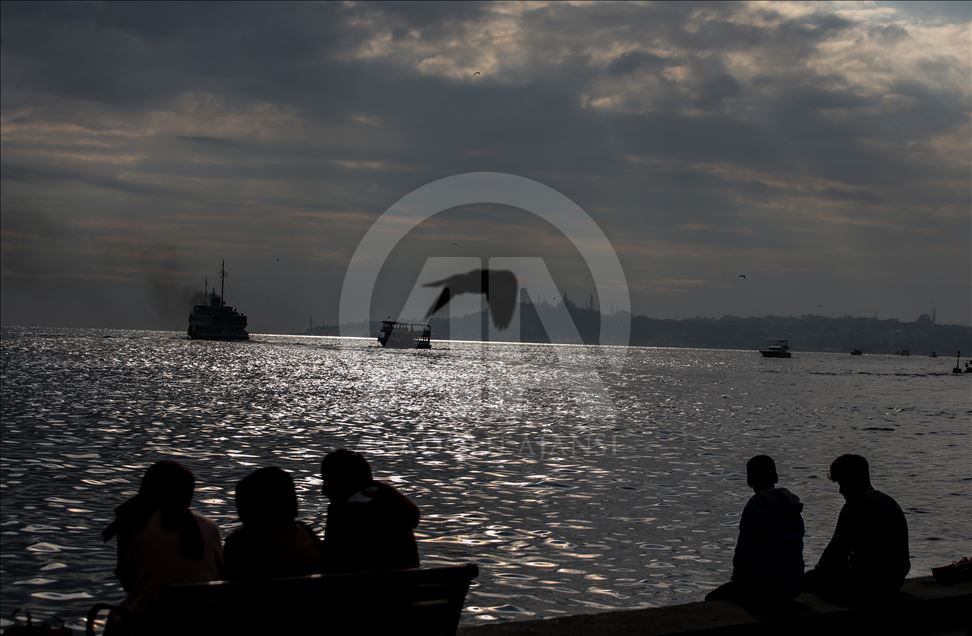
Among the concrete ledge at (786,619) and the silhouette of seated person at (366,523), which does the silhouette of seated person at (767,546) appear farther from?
the silhouette of seated person at (366,523)

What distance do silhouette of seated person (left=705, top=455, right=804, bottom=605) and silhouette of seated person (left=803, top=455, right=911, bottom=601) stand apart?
350 mm

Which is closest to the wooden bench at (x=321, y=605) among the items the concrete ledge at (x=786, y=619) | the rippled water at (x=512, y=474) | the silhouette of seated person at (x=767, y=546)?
the concrete ledge at (x=786, y=619)

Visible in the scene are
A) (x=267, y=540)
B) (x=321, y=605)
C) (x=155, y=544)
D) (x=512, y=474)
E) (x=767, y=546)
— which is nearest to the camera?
(x=321, y=605)

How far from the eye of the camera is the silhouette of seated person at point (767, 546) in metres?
7.54

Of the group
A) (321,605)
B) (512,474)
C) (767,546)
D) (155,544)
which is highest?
(155,544)

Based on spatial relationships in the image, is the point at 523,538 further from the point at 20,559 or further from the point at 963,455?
the point at 963,455

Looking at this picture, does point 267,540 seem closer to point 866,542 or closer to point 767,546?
point 767,546

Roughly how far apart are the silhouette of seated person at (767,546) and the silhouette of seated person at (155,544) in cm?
433

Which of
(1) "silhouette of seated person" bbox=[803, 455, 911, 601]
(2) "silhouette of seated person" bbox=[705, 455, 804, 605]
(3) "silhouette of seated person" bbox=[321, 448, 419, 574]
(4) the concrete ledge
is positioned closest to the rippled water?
(2) "silhouette of seated person" bbox=[705, 455, 804, 605]

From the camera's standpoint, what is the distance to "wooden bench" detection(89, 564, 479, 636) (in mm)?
4555

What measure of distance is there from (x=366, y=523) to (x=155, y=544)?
1207 mm

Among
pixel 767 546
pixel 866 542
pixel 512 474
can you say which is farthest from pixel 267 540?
pixel 512 474

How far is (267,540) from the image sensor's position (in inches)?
220

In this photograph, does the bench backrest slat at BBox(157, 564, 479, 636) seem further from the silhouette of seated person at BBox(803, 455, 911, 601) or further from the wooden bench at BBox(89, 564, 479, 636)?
the silhouette of seated person at BBox(803, 455, 911, 601)
